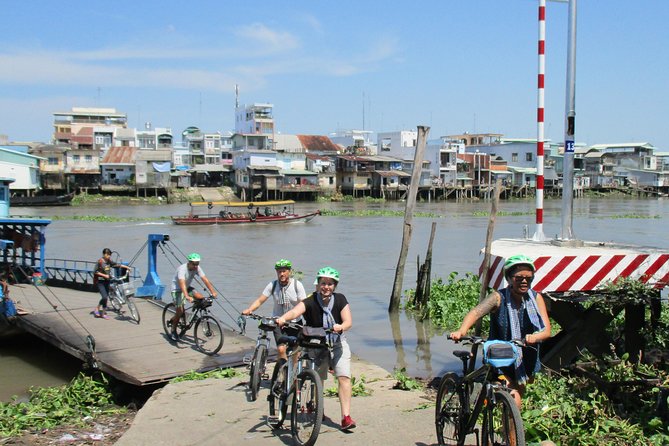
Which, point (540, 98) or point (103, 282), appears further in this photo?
point (103, 282)

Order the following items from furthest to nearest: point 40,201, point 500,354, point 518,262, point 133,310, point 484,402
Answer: point 40,201
point 133,310
point 518,262
point 484,402
point 500,354

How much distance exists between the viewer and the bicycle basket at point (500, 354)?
4.70 metres

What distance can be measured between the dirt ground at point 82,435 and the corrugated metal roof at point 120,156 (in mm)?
66963

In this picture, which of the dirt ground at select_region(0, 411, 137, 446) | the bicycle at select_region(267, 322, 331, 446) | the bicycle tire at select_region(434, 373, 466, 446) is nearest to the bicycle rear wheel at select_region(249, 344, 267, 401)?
the bicycle at select_region(267, 322, 331, 446)

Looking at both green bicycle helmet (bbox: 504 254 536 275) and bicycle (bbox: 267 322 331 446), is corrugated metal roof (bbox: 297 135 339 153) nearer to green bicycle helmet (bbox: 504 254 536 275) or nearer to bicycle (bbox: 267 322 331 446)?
bicycle (bbox: 267 322 331 446)

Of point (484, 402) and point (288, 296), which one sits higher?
point (288, 296)

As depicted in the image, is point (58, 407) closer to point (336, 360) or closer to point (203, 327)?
point (203, 327)

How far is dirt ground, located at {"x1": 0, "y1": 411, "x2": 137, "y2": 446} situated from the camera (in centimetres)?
688

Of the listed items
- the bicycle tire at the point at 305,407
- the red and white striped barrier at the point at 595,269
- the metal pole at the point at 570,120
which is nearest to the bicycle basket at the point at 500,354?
the bicycle tire at the point at 305,407

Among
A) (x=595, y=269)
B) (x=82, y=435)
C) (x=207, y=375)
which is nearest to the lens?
(x=82, y=435)

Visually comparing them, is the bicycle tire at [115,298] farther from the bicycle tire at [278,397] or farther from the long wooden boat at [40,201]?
the long wooden boat at [40,201]

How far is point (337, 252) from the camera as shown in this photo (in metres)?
31.3

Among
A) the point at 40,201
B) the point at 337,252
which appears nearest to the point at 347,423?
the point at 337,252

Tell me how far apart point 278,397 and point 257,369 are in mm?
1100
